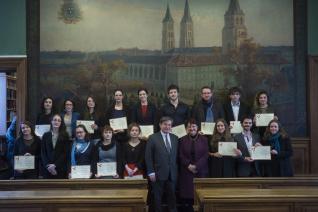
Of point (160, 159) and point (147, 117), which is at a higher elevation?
point (147, 117)

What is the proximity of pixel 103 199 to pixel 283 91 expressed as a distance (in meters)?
5.35

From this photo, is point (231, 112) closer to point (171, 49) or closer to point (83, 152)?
point (171, 49)

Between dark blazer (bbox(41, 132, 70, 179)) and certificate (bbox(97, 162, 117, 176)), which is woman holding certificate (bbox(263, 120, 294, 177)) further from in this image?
dark blazer (bbox(41, 132, 70, 179))

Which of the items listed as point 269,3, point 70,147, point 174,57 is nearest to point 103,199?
point 70,147

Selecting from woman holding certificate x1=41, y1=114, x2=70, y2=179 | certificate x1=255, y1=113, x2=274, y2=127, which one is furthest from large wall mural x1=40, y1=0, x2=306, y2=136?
woman holding certificate x1=41, y1=114, x2=70, y2=179

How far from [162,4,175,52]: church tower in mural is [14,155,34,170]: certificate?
3.53 metres

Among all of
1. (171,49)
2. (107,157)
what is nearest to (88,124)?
(107,157)

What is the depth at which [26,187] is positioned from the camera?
5.71m

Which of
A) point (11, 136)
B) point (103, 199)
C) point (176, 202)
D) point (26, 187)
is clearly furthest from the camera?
point (11, 136)

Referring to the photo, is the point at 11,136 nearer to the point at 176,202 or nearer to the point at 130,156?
the point at 130,156

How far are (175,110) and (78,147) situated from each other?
A: 1.74 meters

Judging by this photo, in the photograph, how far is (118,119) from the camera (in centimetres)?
680

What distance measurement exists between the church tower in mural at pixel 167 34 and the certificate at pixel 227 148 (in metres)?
2.83

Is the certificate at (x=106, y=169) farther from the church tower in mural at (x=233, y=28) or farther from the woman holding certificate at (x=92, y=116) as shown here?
the church tower in mural at (x=233, y=28)
